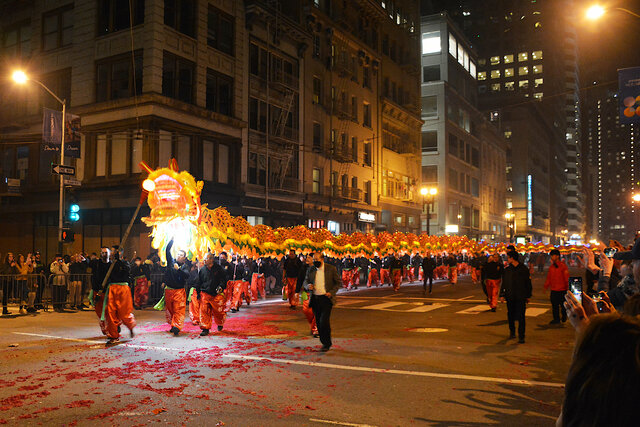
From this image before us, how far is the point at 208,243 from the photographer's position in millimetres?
16547

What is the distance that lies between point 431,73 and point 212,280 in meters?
59.4

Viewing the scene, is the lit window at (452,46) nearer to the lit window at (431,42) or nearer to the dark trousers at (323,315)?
the lit window at (431,42)

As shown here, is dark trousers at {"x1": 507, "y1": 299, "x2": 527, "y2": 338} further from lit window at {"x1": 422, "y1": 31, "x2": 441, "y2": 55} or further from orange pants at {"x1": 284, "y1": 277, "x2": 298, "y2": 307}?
lit window at {"x1": 422, "y1": 31, "x2": 441, "y2": 55}

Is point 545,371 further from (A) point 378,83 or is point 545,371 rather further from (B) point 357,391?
(A) point 378,83

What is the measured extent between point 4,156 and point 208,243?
21.1m

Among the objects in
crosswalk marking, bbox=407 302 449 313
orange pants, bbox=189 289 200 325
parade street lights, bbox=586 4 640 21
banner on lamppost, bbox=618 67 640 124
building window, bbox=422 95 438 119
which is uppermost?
building window, bbox=422 95 438 119

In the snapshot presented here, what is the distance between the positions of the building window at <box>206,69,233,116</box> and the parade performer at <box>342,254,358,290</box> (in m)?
10.0

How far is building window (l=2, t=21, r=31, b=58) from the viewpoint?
3088 cm

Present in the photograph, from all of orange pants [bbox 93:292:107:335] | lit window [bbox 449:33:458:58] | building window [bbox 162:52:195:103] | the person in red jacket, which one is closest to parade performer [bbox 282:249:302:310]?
orange pants [bbox 93:292:107:335]

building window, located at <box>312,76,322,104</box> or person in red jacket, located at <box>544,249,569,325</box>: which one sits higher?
building window, located at <box>312,76,322,104</box>

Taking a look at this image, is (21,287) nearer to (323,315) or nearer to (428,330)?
(323,315)

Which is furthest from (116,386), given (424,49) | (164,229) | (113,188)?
(424,49)

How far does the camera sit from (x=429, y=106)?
63.8m

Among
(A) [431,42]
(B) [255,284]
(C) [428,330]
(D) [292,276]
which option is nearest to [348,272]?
(B) [255,284]
